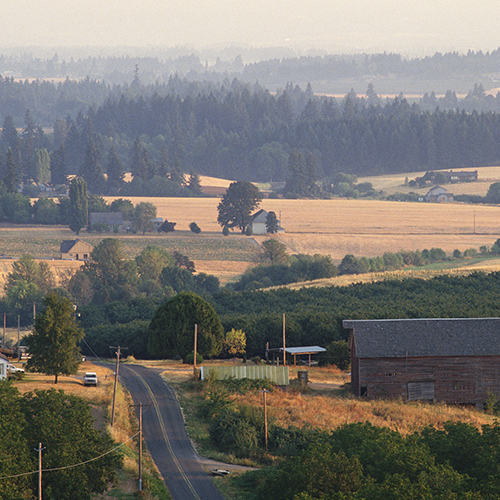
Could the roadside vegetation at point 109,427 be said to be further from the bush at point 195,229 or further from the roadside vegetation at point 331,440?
the bush at point 195,229

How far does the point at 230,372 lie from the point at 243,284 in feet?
243

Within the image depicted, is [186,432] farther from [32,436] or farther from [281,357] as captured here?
[281,357]

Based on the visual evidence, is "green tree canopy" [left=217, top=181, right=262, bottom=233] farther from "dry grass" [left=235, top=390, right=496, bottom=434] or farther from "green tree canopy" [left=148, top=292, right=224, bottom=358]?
"dry grass" [left=235, top=390, right=496, bottom=434]

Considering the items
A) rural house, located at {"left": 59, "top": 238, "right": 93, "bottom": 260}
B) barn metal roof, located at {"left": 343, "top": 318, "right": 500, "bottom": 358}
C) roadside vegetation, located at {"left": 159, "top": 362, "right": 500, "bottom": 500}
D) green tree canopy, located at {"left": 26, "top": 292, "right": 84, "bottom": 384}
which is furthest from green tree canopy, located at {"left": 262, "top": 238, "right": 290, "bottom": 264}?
green tree canopy, located at {"left": 26, "top": 292, "right": 84, "bottom": 384}

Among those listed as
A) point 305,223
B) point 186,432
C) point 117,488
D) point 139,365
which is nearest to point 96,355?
point 139,365

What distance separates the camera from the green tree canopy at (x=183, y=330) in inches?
3014

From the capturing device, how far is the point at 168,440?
1930 inches

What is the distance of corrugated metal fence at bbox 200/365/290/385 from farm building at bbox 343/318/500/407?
16.5 feet

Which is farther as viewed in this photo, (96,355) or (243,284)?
(243,284)

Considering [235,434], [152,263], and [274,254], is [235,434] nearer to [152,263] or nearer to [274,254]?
[152,263]

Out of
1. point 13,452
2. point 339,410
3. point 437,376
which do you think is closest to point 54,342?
point 339,410

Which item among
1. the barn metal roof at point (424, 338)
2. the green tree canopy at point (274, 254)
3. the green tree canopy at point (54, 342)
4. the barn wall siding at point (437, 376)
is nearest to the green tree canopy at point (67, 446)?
the green tree canopy at point (54, 342)

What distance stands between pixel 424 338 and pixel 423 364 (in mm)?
1933

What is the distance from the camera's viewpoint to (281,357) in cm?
7862
